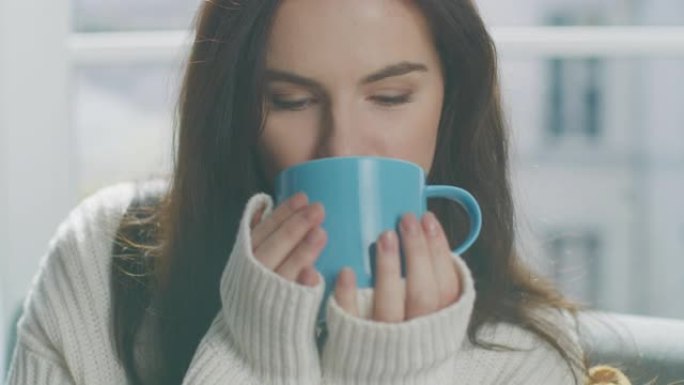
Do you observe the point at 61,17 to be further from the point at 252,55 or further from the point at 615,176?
the point at 615,176

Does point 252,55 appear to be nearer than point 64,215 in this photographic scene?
Yes

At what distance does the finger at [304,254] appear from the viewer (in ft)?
2.81

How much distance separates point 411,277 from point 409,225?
49 millimetres

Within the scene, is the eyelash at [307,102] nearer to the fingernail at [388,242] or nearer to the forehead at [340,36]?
the forehead at [340,36]

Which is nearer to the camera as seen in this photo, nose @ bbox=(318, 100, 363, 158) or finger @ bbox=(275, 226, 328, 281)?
finger @ bbox=(275, 226, 328, 281)

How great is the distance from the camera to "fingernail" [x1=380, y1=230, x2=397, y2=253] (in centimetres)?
86

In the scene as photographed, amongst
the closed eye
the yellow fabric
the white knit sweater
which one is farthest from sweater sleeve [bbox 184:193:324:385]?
the yellow fabric

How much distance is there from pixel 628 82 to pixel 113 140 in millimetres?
9027

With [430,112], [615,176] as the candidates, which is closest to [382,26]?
[430,112]

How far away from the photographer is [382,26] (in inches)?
40.3

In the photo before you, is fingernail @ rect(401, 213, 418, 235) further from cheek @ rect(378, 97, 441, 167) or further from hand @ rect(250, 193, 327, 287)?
cheek @ rect(378, 97, 441, 167)

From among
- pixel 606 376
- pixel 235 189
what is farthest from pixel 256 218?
pixel 606 376

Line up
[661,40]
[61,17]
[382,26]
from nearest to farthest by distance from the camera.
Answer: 1. [382,26]
2. [661,40]
3. [61,17]

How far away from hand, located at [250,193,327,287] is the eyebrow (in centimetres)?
16
